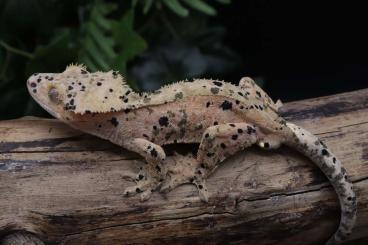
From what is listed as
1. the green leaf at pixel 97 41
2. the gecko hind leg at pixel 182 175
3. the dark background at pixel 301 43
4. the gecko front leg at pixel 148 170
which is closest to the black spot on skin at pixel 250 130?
the gecko hind leg at pixel 182 175

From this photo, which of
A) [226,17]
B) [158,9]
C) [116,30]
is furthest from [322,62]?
[116,30]

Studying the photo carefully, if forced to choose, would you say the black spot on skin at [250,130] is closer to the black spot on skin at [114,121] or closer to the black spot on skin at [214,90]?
the black spot on skin at [214,90]

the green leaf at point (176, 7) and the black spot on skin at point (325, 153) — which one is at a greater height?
the green leaf at point (176, 7)

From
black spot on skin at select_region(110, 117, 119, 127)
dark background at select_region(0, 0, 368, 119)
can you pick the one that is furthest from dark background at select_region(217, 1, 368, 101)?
black spot on skin at select_region(110, 117, 119, 127)

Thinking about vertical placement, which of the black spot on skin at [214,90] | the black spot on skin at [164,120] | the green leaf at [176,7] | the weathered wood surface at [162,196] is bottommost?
the weathered wood surface at [162,196]

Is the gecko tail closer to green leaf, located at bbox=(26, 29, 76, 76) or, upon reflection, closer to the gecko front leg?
the gecko front leg

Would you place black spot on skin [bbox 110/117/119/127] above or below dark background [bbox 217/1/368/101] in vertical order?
below

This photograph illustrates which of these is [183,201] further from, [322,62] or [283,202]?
[322,62]
